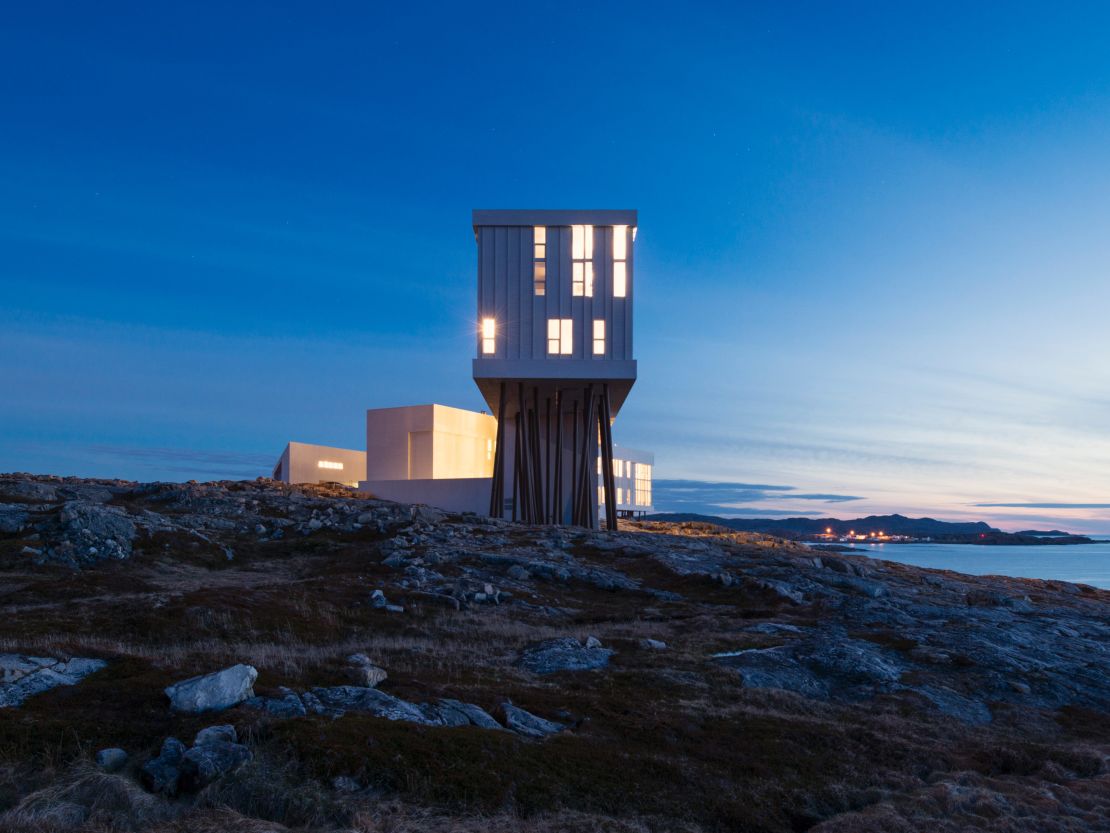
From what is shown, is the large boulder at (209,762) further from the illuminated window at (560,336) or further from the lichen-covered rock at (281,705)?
the illuminated window at (560,336)

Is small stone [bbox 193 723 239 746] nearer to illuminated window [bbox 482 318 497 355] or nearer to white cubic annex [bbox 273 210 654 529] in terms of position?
white cubic annex [bbox 273 210 654 529]

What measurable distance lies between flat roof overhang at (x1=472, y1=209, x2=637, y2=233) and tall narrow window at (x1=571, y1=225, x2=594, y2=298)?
61 centimetres

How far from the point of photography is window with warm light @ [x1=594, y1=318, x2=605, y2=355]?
158ft

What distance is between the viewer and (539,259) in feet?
161

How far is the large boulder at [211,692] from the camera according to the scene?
1024 centimetres

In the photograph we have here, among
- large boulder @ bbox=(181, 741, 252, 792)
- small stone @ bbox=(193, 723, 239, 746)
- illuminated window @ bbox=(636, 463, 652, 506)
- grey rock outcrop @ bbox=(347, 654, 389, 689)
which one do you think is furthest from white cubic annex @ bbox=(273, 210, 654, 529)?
illuminated window @ bbox=(636, 463, 652, 506)

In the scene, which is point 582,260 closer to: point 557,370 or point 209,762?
point 557,370

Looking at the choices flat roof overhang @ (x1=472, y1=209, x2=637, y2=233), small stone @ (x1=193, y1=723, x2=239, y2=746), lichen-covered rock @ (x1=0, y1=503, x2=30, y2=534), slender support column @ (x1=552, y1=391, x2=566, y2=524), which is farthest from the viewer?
slender support column @ (x1=552, y1=391, x2=566, y2=524)

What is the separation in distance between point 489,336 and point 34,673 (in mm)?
38380

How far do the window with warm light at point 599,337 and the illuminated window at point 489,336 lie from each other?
21.2 feet

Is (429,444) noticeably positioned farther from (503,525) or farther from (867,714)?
(867,714)

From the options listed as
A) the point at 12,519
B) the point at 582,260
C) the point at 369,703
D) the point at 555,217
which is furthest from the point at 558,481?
the point at 369,703

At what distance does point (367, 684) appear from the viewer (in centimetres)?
1221

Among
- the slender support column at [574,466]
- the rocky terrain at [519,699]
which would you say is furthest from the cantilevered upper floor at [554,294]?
the rocky terrain at [519,699]
